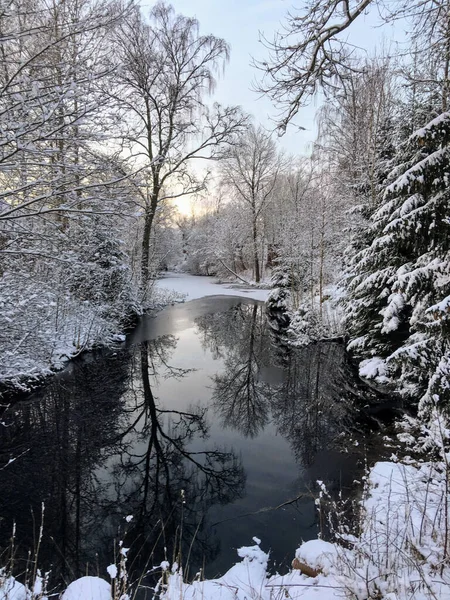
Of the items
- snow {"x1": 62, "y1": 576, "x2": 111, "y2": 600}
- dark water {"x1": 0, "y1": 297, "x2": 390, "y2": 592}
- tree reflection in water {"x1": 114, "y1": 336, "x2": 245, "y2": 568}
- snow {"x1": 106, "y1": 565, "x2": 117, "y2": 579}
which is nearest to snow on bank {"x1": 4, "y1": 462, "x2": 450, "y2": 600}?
snow {"x1": 62, "y1": 576, "x2": 111, "y2": 600}

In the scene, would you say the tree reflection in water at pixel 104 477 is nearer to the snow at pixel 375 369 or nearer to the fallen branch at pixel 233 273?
the snow at pixel 375 369

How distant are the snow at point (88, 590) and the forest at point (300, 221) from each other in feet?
1.30

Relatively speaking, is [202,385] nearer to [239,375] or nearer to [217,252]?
[239,375]

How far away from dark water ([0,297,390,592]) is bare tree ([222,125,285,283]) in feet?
72.1

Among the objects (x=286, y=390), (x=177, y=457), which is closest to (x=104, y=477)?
(x=177, y=457)

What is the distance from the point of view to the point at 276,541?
361 centimetres

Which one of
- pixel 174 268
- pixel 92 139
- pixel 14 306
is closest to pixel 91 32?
pixel 92 139

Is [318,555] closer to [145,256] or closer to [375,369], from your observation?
[375,369]

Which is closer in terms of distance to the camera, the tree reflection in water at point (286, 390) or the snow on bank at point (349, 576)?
the snow on bank at point (349, 576)

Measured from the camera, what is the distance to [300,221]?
18500 mm

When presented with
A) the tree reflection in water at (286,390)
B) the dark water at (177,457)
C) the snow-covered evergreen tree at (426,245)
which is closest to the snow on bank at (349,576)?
the dark water at (177,457)

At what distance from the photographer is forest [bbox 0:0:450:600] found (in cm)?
332

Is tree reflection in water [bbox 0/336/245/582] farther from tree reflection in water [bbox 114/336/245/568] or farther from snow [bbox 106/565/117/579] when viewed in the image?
snow [bbox 106/565/117/579]

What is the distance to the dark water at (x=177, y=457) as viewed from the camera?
3.66 meters
